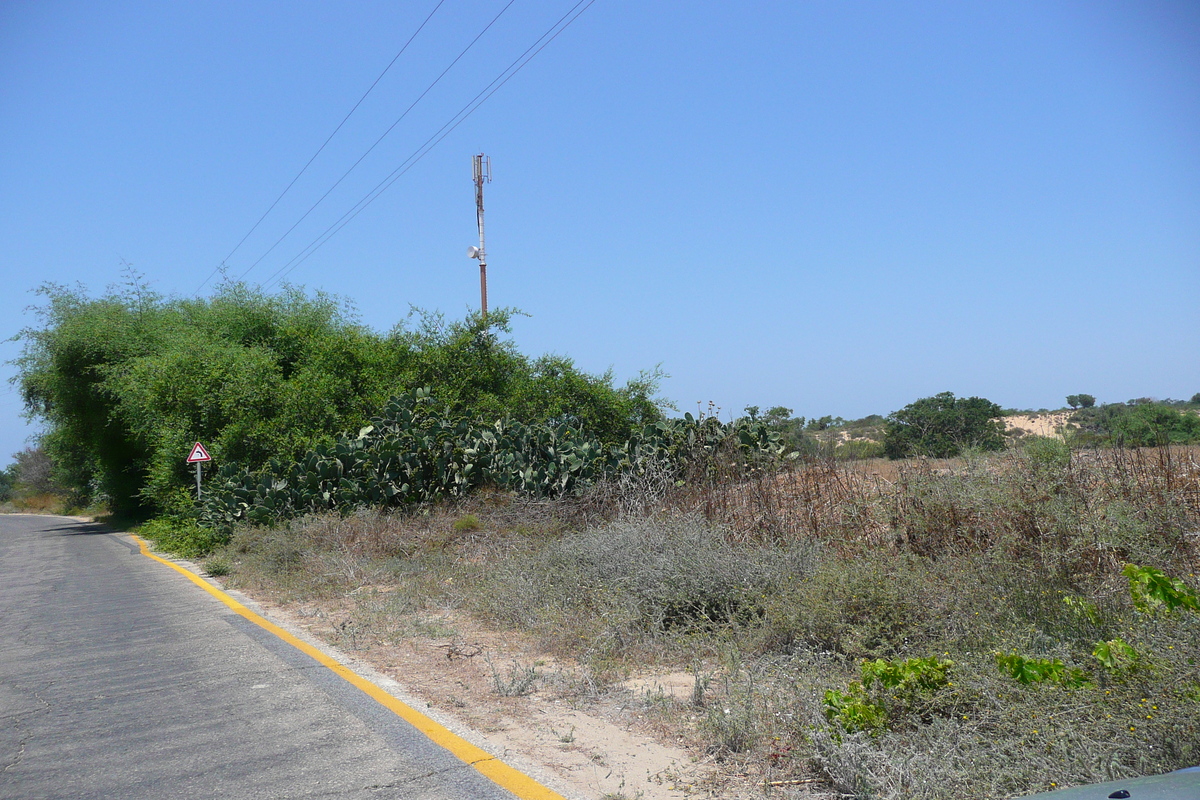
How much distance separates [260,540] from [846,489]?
10.9 metres

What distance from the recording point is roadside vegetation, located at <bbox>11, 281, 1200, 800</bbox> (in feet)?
14.0

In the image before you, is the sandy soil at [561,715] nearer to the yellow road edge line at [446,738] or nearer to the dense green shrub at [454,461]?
the yellow road edge line at [446,738]

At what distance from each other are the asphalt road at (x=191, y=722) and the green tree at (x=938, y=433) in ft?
21.0

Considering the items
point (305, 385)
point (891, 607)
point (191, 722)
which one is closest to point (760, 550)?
point (891, 607)

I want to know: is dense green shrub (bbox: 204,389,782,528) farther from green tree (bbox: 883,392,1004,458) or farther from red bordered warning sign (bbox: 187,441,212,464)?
red bordered warning sign (bbox: 187,441,212,464)

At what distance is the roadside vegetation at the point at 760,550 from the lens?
4.27 meters

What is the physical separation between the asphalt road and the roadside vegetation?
120 centimetres

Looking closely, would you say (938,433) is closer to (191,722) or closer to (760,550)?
(760,550)

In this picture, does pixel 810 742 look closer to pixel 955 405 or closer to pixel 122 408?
pixel 955 405

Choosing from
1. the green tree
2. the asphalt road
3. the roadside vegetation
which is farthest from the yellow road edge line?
the green tree

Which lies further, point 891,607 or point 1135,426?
point 1135,426

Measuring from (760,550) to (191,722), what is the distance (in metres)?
5.05

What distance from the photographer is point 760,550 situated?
27.0 feet

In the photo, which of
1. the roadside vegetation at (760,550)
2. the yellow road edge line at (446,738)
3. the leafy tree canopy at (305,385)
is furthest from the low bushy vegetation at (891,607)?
the leafy tree canopy at (305,385)
